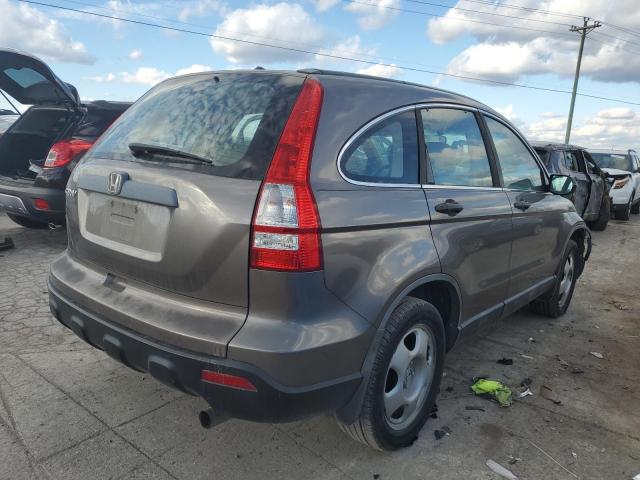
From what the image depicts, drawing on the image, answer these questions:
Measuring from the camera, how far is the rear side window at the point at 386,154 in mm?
2236

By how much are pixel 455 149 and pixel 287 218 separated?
1.49m

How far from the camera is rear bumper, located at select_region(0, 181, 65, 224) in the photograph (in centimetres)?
564

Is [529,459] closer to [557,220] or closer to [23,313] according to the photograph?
[557,220]

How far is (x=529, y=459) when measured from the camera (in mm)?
2613

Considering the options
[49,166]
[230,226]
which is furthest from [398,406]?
[49,166]

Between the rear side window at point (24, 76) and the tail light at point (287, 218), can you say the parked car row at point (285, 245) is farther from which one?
the rear side window at point (24, 76)

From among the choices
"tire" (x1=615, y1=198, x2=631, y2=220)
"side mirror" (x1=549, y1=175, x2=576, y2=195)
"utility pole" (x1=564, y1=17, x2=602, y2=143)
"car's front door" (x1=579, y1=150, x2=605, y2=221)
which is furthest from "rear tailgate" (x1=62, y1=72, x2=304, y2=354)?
"utility pole" (x1=564, y1=17, x2=602, y2=143)

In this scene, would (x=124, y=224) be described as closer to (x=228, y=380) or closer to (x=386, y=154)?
(x=228, y=380)

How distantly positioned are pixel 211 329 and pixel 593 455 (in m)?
2.13

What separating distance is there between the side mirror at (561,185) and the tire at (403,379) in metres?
2.05

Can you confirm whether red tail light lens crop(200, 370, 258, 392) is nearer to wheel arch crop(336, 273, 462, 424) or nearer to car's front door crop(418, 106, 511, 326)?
wheel arch crop(336, 273, 462, 424)

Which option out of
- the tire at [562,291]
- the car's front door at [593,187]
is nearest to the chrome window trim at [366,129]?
the tire at [562,291]

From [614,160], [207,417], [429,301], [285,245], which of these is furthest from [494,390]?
[614,160]

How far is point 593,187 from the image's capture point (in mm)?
9047
